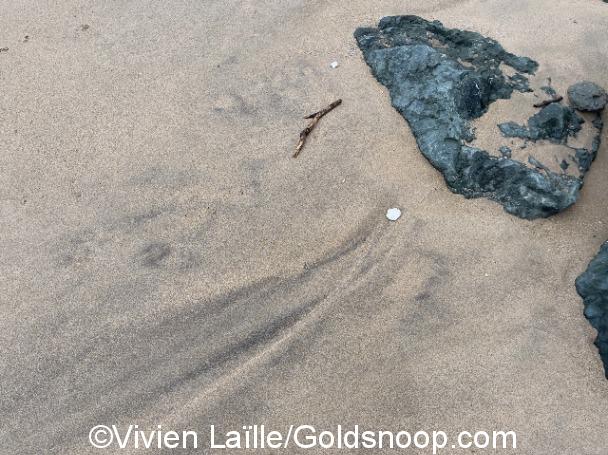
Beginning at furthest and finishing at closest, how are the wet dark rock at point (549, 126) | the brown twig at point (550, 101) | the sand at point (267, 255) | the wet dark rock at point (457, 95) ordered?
the brown twig at point (550, 101)
the wet dark rock at point (549, 126)
the wet dark rock at point (457, 95)
the sand at point (267, 255)

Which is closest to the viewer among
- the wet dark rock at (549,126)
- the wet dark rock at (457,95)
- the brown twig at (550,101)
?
the wet dark rock at (457,95)

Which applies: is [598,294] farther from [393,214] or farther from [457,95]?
[457,95]

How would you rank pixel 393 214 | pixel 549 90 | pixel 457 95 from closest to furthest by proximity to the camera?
1. pixel 393 214
2. pixel 457 95
3. pixel 549 90

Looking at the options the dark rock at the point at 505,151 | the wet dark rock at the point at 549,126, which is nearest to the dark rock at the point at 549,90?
the wet dark rock at the point at 549,126

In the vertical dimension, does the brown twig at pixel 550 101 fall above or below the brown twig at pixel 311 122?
below

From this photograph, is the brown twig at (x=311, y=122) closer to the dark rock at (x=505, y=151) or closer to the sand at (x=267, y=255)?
the sand at (x=267, y=255)

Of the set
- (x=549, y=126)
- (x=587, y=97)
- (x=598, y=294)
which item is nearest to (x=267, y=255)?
(x=598, y=294)
